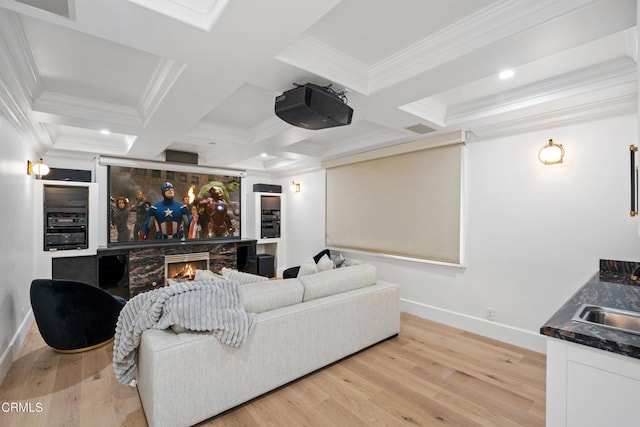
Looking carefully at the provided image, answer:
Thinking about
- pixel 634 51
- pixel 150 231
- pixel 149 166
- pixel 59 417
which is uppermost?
pixel 634 51

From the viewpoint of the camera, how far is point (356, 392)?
2270mm

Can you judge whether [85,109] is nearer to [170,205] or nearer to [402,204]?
[170,205]

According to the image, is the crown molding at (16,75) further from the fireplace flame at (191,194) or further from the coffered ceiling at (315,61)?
the fireplace flame at (191,194)

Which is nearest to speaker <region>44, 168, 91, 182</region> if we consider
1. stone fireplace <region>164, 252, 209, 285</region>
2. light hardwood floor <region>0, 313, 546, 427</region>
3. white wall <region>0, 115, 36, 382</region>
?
white wall <region>0, 115, 36, 382</region>

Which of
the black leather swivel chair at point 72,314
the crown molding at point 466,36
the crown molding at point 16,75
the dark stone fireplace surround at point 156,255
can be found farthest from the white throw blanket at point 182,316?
the dark stone fireplace surround at point 156,255

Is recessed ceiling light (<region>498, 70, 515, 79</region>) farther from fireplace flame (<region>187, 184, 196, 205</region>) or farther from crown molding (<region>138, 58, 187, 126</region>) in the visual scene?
fireplace flame (<region>187, 184, 196, 205</region>)

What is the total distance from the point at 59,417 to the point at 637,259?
4.55m

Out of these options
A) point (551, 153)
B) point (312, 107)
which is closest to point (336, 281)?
point (312, 107)

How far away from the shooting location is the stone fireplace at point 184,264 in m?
5.10

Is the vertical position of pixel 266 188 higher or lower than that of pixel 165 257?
higher

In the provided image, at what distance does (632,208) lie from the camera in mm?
2355

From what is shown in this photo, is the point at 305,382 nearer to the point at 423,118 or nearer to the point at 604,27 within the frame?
the point at 423,118

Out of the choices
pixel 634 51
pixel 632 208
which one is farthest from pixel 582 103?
pixel 632 208

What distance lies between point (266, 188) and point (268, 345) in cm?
451
